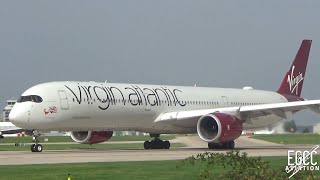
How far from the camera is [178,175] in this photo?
75.8ft

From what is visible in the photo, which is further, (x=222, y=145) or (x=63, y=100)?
(x=222, y=145)

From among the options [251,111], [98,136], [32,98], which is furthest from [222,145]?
[32,98]

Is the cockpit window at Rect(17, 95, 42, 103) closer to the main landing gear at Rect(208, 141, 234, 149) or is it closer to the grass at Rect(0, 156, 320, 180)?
the main landing gear at Rect(208, 141, 234, 149)

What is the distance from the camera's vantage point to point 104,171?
2456 centimetres

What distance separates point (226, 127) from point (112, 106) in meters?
6.91

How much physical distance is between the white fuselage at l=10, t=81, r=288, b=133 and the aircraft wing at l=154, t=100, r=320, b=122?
66 cm

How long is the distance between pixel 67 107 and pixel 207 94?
46.1 ft

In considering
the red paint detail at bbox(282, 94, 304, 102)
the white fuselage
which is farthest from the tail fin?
the white fuselage

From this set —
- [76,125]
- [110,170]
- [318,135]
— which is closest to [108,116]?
[76,125]

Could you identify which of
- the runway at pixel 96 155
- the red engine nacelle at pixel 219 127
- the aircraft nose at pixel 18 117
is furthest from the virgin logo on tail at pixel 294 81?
the aircraft nose at pixel 18 117

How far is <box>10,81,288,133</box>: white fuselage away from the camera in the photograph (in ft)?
137

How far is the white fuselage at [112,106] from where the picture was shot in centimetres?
4162

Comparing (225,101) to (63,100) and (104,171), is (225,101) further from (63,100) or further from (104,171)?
(104,171)

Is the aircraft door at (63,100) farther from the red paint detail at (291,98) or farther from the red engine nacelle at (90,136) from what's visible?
the red paint detail at (291,98)
